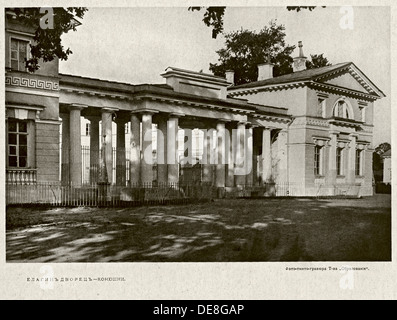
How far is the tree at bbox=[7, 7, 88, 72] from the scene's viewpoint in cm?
622

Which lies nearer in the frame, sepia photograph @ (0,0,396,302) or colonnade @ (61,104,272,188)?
sepia photograph @ (0,0,396,302)

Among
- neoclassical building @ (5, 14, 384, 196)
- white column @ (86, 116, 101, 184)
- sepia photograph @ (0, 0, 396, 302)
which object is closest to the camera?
sepia photograph @ (0, 0, 396, 302)

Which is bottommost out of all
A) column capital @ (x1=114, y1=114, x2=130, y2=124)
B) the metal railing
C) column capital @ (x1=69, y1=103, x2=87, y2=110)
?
the metal railing

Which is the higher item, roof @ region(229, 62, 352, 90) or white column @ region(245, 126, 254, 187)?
roof @ region(229, 62, 352, 90)

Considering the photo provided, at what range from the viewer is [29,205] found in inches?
Answer: 291

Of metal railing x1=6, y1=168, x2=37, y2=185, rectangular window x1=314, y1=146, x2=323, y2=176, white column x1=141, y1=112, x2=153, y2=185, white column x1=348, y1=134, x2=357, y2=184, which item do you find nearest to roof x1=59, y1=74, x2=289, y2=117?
white column x1=141, y1=112, x2=153, y2=185

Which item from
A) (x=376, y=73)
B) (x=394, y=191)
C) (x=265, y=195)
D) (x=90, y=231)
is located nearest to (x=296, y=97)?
(x=265, y=195)

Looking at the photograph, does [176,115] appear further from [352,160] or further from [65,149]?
[352,160]

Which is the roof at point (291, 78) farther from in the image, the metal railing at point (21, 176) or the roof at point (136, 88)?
the metal railing at point (21, 176)

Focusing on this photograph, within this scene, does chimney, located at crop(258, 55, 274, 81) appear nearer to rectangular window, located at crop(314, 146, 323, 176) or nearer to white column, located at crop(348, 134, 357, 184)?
rectangular window, located at crop(314, 146, 323, 176)

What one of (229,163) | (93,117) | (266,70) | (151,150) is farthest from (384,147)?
(93,117)

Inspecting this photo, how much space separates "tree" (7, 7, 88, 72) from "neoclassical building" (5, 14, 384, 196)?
1516mm

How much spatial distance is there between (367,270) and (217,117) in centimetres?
801

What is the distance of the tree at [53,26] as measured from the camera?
6219 millimetres
